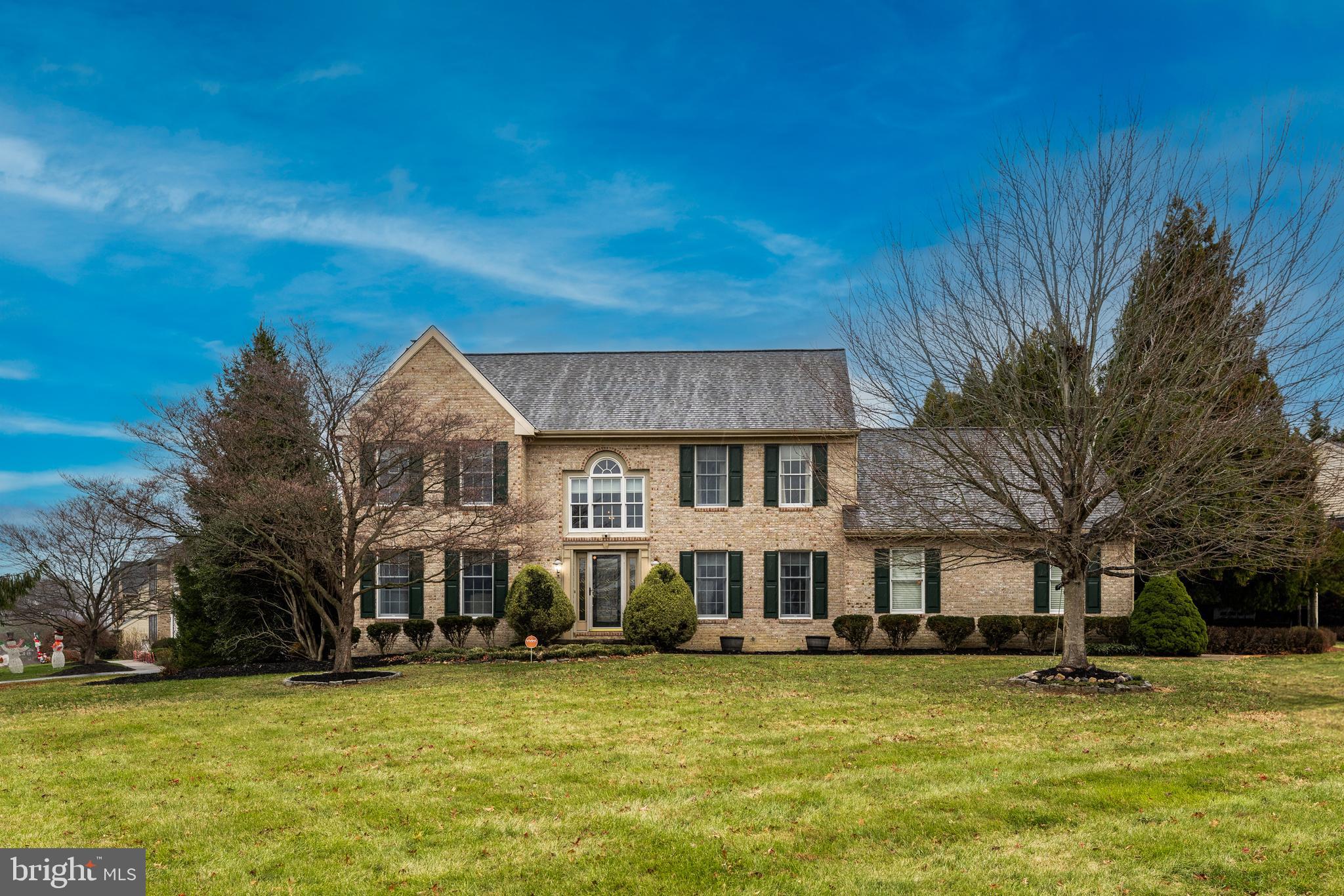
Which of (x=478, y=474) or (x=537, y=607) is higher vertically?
(x=478, y=474)

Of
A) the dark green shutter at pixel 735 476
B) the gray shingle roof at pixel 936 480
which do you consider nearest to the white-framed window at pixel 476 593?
the dark green shutter at pixel 735 476

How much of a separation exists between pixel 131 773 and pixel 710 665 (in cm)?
1262

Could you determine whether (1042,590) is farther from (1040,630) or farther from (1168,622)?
(1168,622)

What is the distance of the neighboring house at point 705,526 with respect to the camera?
26016mm

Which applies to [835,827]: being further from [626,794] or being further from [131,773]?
[131,773]

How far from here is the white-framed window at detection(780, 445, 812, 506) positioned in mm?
26484

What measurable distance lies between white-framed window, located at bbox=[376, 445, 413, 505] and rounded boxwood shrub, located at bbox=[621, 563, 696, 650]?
6569 millimetres

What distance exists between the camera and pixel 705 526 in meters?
26.5

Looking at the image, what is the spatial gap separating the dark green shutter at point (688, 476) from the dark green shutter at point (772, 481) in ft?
6.37

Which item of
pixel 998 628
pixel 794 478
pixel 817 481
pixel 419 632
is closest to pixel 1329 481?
pixel 998 628

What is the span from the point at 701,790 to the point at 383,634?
60.5 feet

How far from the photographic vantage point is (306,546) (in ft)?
66.4

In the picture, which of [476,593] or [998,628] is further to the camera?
[476,593]

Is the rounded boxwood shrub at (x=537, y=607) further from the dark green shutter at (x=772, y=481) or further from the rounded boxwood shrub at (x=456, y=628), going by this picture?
the dark green shutter at (x=772, y=481)
